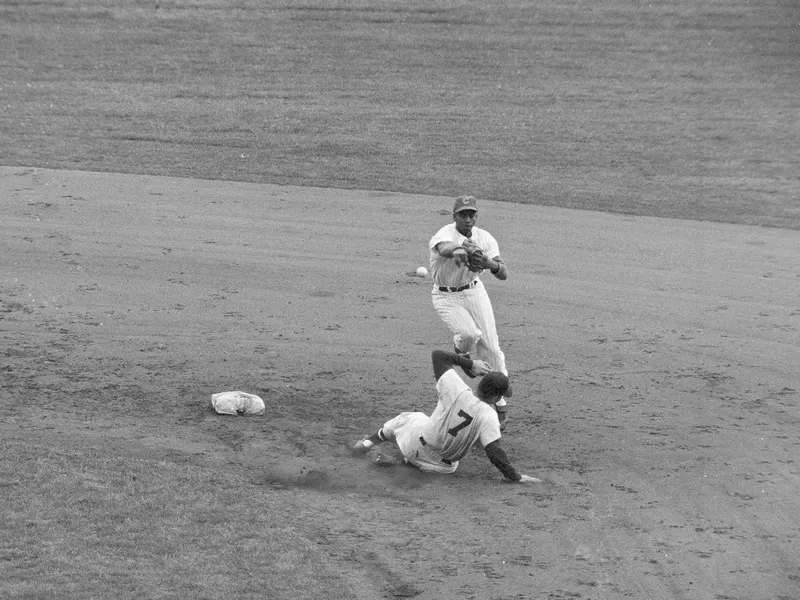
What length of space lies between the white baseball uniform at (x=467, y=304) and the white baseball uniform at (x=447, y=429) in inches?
41.6

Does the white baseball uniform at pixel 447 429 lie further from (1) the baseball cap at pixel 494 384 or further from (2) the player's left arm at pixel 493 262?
(2) the player's left arm at pixel 493 262

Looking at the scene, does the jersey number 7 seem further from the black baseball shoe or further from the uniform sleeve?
the uniform sleeve

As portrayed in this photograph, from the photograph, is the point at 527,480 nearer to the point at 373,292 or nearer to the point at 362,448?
the point at 362,448

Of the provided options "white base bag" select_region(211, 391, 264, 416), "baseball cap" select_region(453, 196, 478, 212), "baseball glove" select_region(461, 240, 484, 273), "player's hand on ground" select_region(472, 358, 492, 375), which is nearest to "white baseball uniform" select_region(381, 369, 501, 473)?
"player's hand on ground" select_region(472, 358, 492, 375)

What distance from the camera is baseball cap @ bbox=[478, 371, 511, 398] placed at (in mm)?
9023

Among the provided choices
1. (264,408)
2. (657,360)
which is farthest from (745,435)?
(264,408)

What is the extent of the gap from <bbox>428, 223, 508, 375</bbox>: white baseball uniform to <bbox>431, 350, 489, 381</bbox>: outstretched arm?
0.84m

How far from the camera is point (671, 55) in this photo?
25.1m

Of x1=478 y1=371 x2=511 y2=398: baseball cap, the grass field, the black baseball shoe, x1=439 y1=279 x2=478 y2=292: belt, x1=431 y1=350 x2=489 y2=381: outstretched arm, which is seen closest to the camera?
the grass field

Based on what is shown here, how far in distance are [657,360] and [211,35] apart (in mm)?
16611

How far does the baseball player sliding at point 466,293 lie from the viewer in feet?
34.0

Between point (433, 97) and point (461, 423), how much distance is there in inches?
566

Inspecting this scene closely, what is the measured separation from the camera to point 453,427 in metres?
9.19

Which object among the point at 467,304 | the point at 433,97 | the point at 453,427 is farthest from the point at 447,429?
the point at 433,97
